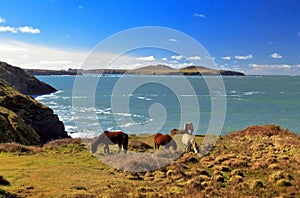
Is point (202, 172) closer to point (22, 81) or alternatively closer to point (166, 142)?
point (166, 142)

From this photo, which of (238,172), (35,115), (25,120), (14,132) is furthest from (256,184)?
(35,115)

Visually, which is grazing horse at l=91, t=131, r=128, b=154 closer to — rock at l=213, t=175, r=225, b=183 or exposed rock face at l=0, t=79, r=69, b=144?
rock at l=213, t=175, r=225, b=183

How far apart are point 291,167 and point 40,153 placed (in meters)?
15.7

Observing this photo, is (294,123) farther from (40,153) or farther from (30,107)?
(40,153)

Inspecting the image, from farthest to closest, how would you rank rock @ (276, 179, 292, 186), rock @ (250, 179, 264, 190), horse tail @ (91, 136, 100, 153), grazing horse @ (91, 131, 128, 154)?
horse tail @ (91, 136, 100, 153) → grazing horse @ (91, 131, 128, 154) → rock @ (276, 179, 292, 186) → rock @ (250, 179, 264, 190)

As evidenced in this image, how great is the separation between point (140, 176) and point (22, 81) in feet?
464

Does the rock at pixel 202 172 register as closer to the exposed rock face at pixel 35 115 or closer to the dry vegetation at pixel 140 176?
the dry vegetation at pixel 140 176

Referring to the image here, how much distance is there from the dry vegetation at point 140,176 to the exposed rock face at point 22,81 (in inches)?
4791

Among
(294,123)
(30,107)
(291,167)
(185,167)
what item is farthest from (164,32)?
(294,123)

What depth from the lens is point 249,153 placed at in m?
21.5

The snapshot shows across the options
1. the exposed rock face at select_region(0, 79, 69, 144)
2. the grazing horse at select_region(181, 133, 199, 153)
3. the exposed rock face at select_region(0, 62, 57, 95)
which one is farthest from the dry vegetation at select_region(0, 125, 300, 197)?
the exposed rock face at select_region(0, 62, 57, 95)

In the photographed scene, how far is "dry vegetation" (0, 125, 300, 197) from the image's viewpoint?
40.3 feet

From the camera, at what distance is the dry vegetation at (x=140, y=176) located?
12.3m

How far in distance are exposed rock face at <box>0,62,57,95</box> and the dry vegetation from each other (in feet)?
399
